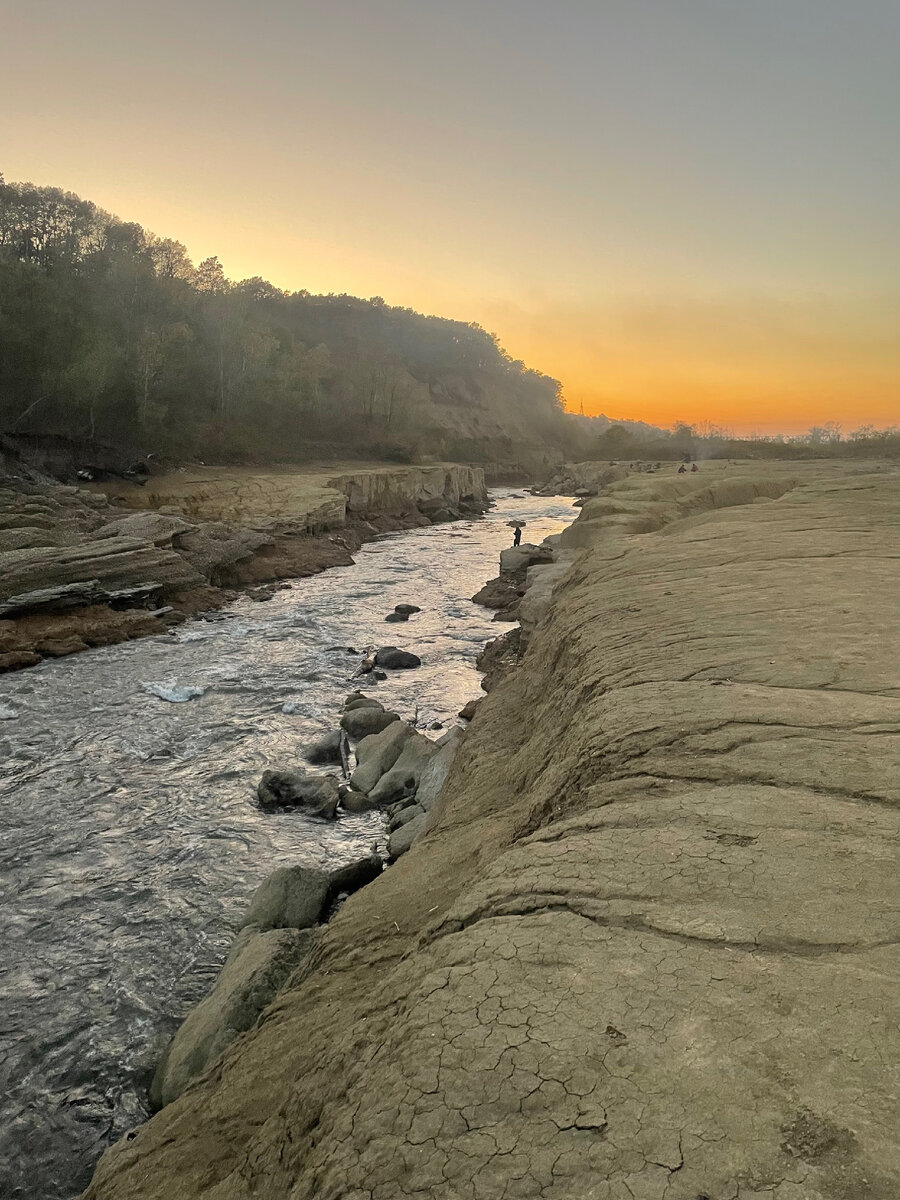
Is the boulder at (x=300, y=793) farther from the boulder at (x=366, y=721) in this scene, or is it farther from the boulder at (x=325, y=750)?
the boulder at (x=366, y=721)

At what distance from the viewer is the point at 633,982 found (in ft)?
6.57

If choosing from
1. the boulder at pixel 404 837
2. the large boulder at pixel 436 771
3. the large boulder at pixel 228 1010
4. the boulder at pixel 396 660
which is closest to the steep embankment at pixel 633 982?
the large boulder at pixel 228 1010

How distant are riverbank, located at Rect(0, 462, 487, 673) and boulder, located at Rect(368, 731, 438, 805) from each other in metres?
8.84

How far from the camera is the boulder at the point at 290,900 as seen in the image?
20.1 feet

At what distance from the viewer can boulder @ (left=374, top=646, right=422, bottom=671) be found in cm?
1453

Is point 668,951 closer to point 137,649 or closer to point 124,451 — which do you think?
point 137,649

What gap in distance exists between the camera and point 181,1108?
3586 millimetres

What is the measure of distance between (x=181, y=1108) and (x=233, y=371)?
48.5m

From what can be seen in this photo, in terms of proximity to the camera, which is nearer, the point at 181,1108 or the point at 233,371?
the point at 181,1108

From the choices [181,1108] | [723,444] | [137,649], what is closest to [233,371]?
[137,649]

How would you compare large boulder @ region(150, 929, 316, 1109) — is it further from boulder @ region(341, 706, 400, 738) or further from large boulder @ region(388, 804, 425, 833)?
boulder @ region(341, 706, 400, 738)

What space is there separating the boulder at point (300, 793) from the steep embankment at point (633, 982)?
4225mm

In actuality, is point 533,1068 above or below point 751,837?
below

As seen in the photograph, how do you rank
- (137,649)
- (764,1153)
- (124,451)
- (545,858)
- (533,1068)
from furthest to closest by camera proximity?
(124,451), (137,649), (545,858), (533,1068), (764,1153)
